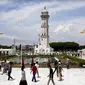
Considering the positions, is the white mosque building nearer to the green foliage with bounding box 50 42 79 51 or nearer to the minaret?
the minaret

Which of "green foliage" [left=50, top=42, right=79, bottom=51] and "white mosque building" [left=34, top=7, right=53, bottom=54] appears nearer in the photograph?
"white mosque building" [left=34, top=7, right=53, bottom=54]

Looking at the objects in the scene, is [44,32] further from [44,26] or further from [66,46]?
[66,46]

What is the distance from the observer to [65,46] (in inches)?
5448

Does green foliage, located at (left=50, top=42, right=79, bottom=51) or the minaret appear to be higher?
the minaret

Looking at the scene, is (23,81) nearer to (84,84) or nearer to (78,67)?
(84,84)

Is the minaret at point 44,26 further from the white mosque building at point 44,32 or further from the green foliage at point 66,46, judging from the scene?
the green foliage at point 66,46

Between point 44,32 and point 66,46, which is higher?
point 44,32

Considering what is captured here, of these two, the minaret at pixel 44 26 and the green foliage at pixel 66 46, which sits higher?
the minaret at pixel 44 26

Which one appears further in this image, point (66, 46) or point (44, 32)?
point (66, 46)

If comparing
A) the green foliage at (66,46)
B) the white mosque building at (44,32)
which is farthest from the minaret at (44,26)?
the green foliage at (66,46)

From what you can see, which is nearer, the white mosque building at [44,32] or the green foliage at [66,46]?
the white mosque building at [44,32]

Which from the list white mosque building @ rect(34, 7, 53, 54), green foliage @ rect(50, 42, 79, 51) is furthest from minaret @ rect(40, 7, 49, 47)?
green foliage @ rect(50, 42, 79, 51)

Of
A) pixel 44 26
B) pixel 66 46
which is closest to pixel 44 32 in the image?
pixel 44 26

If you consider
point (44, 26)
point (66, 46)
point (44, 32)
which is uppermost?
point (44, 26)
